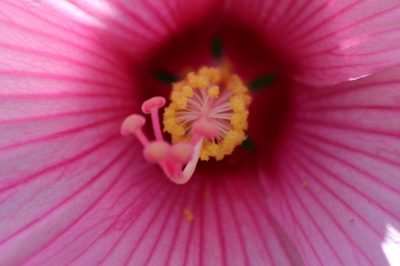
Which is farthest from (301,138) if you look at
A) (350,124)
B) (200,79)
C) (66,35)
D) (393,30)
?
(66,35)

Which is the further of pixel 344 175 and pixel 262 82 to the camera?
pixel 262 82

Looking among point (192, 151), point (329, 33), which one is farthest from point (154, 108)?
point (329, 33)

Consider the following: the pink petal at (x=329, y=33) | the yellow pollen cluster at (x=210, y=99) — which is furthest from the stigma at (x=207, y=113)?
the pink petal at (x=329, y=33)

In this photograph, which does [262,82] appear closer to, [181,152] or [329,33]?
[329,33]

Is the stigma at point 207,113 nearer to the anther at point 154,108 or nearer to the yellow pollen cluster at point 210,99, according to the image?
the yellow pollen cluster at point 210,99

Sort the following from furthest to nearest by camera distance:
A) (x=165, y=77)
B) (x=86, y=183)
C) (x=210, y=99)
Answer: (x=165, y=77) → (x=210, y=99) → (x=86, y=183)

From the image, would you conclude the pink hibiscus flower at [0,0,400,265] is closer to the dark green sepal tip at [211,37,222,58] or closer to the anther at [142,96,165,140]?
the dark green sepal tip at [211,37,222,58]
